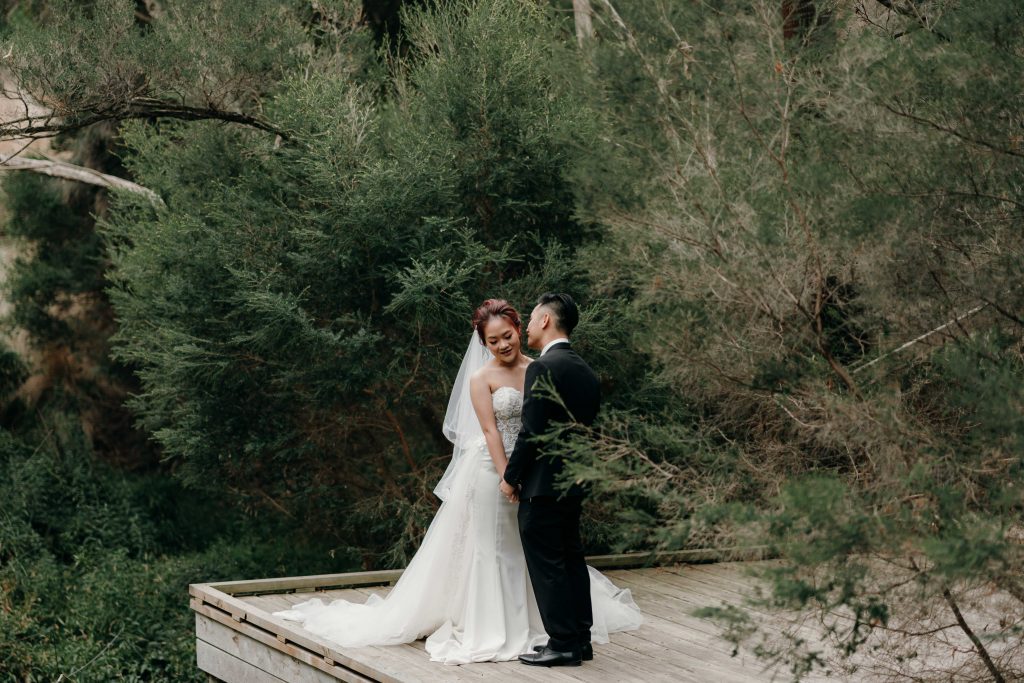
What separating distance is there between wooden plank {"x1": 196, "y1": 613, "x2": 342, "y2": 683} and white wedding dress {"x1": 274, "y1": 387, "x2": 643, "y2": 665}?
22 cm

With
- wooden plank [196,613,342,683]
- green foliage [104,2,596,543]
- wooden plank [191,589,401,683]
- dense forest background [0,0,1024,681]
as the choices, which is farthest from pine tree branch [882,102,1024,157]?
green foliage [104,2,596,543]

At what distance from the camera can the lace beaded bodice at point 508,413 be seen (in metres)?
5.29

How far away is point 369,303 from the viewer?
8.77 meters

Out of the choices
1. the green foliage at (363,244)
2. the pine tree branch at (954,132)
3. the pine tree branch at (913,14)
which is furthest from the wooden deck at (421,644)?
the pine tree branch at (913,14)

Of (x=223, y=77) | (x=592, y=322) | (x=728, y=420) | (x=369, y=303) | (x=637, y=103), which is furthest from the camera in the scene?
(x=223, y=77)

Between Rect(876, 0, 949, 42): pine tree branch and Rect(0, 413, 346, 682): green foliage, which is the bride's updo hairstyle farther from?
Rect(0, 413, 346, 682): green foliage

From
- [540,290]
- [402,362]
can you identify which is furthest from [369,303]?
[540,290]

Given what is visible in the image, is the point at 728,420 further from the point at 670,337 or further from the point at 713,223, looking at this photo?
the point at 713,223

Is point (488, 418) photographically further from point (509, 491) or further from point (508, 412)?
point (509, 491)

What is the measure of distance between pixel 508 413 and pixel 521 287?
316 centimetres

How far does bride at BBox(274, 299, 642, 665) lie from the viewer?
Result: 5.27 meters

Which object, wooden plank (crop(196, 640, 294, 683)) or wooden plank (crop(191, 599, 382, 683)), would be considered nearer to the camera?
wooden plank (crop(191, 599, 382, 683))

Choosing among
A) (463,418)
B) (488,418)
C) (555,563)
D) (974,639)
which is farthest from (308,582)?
(974,639)

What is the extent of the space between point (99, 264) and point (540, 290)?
7.06 m
